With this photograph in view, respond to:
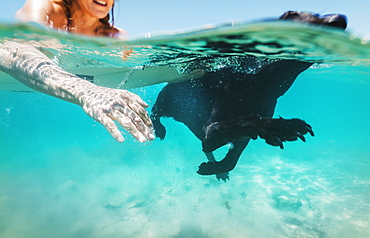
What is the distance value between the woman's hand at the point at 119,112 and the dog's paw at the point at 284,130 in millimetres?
2391

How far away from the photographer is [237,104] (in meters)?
5.04

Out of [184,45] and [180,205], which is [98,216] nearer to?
[180,205]

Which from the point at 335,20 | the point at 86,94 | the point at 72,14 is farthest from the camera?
the point at 72,14

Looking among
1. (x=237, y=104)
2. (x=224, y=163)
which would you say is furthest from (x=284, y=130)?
(x=224, y=163)

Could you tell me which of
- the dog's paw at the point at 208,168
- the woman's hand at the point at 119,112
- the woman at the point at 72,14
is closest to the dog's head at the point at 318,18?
the woman's hand at the point at 119,112

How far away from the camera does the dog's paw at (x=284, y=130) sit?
3.78 meters

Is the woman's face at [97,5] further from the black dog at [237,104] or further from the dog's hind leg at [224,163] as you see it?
the dog's hind leg at [224,163]

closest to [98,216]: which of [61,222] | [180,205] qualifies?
[61,222]

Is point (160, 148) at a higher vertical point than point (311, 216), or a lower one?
lower

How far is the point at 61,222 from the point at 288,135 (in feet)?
28.9

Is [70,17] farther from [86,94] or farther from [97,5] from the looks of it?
[86,94]

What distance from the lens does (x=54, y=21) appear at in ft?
14.4

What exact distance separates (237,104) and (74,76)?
338 centimetres

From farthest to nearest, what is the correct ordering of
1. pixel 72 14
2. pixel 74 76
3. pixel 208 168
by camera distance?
pixel 208 168, pixel 72 14, pixel 74 76
